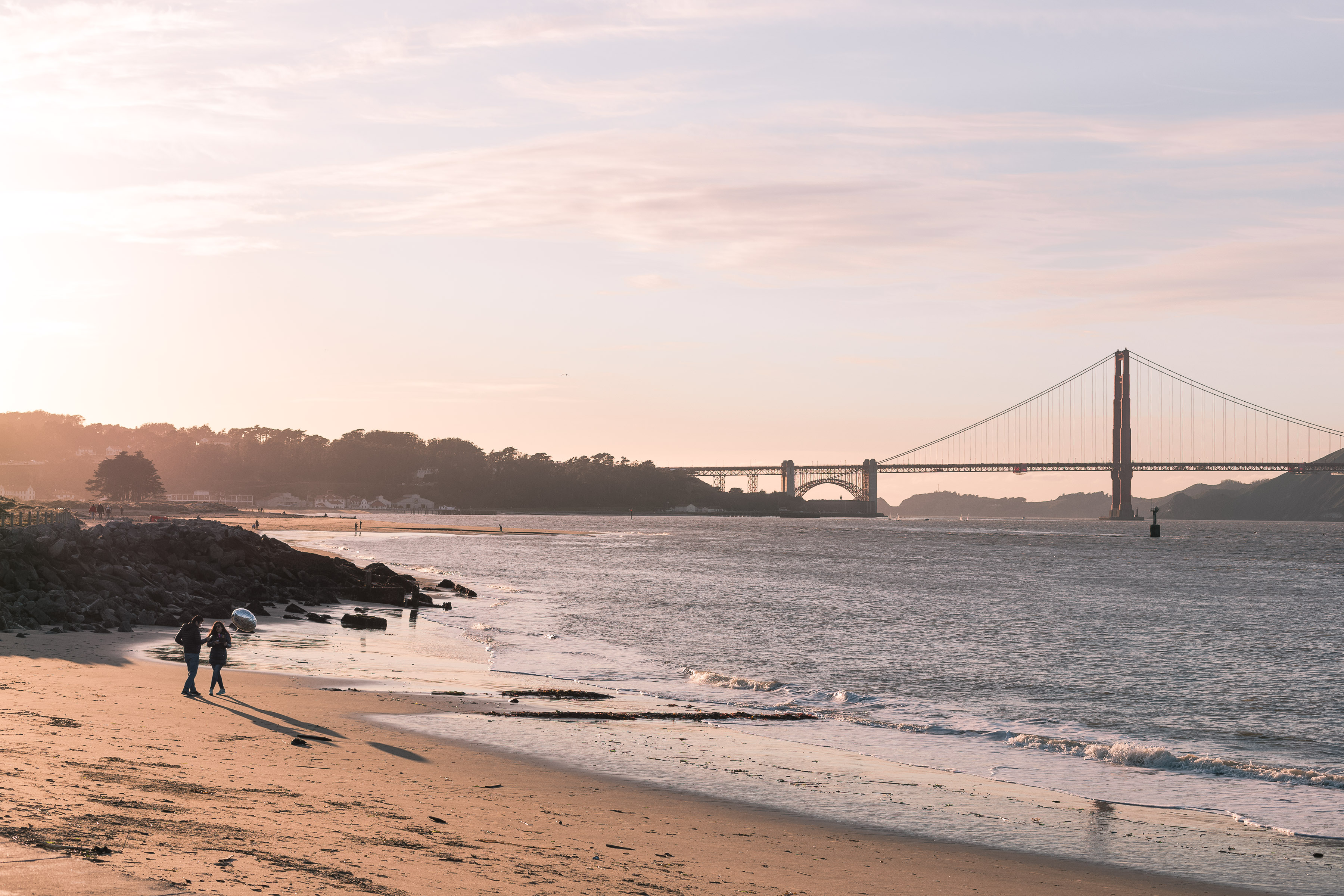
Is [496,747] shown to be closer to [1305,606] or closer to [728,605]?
[728,605]

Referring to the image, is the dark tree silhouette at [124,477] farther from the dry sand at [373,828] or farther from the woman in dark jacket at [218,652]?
the dry sand at [373,828]

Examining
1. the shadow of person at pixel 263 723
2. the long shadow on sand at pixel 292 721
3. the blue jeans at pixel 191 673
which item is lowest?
the long shadow on sand at pixel 292 721

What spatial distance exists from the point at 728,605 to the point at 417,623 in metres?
13.4

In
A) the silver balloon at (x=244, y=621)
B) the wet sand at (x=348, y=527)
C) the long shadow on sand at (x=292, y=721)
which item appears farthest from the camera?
the wet sand at (x=348, y=527)

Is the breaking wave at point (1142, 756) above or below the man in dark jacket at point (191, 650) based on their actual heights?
below

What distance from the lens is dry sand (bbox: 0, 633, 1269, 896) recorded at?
689cm

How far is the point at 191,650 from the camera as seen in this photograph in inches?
615

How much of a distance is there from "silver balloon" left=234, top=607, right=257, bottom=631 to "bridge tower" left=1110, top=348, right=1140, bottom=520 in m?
168

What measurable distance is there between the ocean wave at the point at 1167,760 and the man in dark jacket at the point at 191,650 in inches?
505

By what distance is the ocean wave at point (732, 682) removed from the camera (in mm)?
20984

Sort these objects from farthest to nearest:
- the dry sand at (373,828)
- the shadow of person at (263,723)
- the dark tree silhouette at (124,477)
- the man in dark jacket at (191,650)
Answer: the dark tree silhouette at (124,477), the man in dark jacket at (191,650), the shadow of person at (263,723), the dry sand at (373,828)

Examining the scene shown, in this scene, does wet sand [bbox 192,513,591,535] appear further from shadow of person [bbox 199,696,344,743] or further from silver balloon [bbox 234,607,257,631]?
shadow of person [bbox 199,696,344,743]

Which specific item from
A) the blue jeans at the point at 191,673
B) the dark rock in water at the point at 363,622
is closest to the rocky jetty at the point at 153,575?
the dark rock in water at the point at 363,622

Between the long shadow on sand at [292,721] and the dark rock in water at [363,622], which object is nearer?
the long shadow on sand at [292,721]
